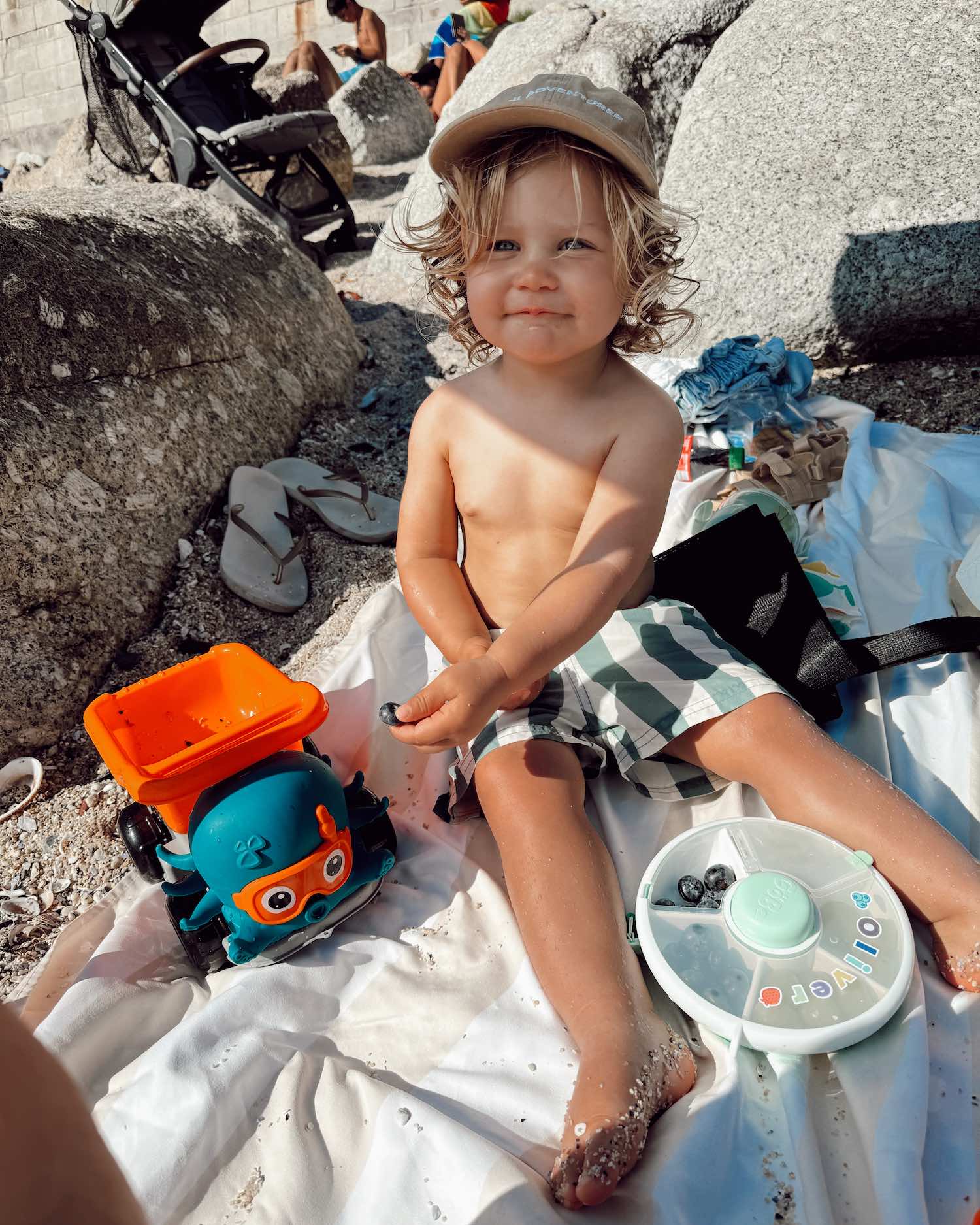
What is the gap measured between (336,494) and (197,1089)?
1.82 meters

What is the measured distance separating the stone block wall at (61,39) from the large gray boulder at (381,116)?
304 cm

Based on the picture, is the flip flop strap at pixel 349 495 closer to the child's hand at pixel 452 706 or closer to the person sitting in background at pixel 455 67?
the child's hand at pixel 452 706

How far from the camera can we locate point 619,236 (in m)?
1.45

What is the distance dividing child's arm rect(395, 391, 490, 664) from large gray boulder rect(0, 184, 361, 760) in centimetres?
92

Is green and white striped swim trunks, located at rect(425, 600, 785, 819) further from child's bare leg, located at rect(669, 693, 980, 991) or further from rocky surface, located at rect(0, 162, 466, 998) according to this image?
rocky surface, located at rect(0, 162, 466, 998)

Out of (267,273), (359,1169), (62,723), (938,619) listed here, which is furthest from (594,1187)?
(267,273)

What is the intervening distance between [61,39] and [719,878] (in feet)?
46.3

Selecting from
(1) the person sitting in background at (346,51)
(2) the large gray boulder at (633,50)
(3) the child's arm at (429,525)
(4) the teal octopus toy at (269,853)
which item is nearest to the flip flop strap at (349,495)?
(3) the child's arm at (429,525)

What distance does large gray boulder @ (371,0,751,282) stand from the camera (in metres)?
4.07

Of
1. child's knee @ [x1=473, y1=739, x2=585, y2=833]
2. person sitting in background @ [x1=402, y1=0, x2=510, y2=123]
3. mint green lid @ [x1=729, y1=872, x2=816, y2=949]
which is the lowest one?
mint green lid @ [x1=729, y1=872, x2=816, y2=949]

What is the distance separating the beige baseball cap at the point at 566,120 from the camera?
1.38m

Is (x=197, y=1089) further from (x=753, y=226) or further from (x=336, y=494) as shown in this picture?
(x=753, y=226)

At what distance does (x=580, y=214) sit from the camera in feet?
4.65

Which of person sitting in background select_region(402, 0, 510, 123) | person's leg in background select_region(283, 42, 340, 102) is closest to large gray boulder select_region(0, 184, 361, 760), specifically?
person sitting in background select_region(402, 0, 510, 123)
